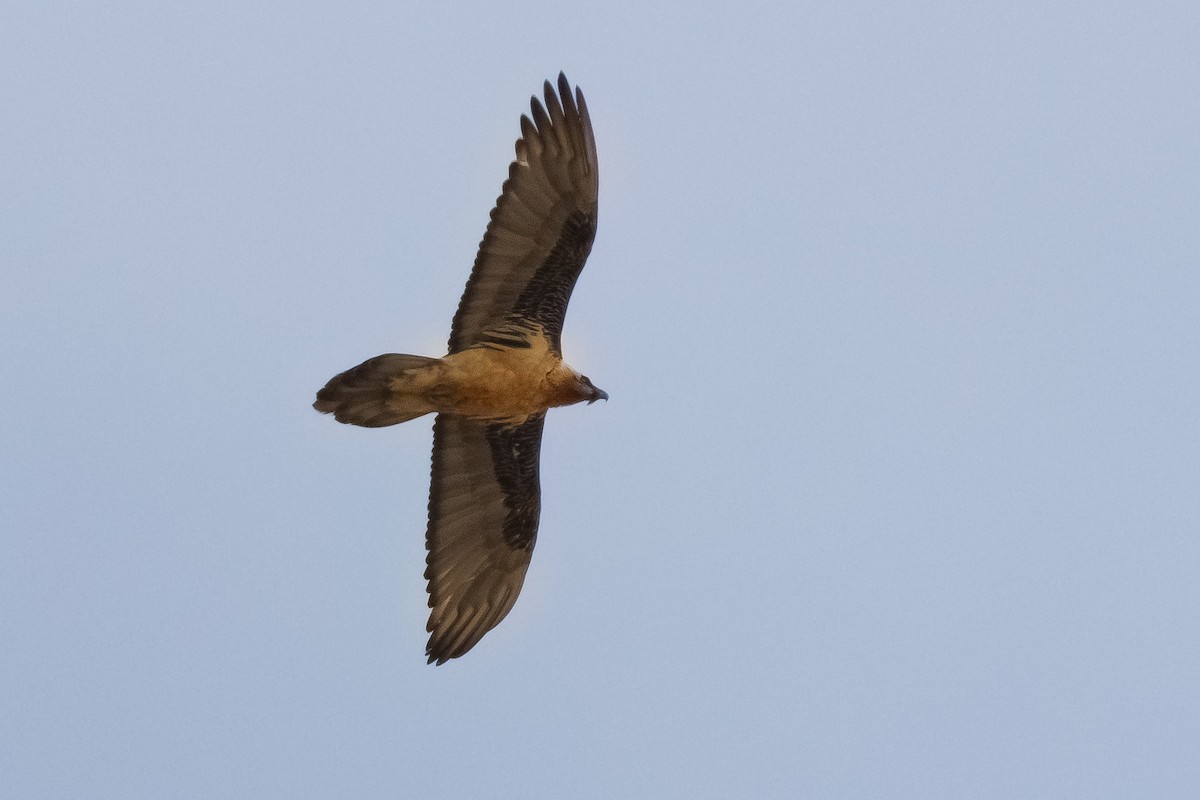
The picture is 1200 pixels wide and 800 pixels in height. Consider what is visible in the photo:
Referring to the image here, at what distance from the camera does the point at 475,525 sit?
1514 centimetres

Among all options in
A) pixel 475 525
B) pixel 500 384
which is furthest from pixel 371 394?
pixel 475 525

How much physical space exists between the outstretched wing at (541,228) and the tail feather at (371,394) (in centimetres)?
71

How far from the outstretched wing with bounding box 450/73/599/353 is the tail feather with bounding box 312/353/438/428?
71 centimetres

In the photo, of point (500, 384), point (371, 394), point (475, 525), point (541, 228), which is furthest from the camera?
point (475, 525)

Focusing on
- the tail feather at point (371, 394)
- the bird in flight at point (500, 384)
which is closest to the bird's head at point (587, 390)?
the bird in flight at point (500, 384)

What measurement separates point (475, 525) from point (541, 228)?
10.1 feet

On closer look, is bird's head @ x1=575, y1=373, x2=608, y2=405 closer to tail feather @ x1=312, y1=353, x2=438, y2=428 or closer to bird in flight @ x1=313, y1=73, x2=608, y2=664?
bird in flight @ x1=313, y1=73, x2=608, y2=664

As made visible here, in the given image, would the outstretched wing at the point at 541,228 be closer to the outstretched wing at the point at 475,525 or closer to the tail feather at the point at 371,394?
the tail feather at the point at 371,394

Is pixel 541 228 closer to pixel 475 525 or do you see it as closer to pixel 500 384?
pixel 500 384

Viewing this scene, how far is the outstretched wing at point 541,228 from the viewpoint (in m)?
13.9

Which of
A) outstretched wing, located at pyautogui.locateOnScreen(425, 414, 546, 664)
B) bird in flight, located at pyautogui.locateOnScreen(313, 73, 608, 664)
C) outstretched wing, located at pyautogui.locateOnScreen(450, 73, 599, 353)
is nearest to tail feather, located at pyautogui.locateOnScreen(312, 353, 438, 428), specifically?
bird in flight, located at pyautogui.locateOnScreen(313, 73, 608, 664)

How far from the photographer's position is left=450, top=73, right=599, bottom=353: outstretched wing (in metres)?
13.9

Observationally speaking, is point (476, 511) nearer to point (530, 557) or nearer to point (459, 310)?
point (530, 557)

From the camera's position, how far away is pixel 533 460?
15.2 m
